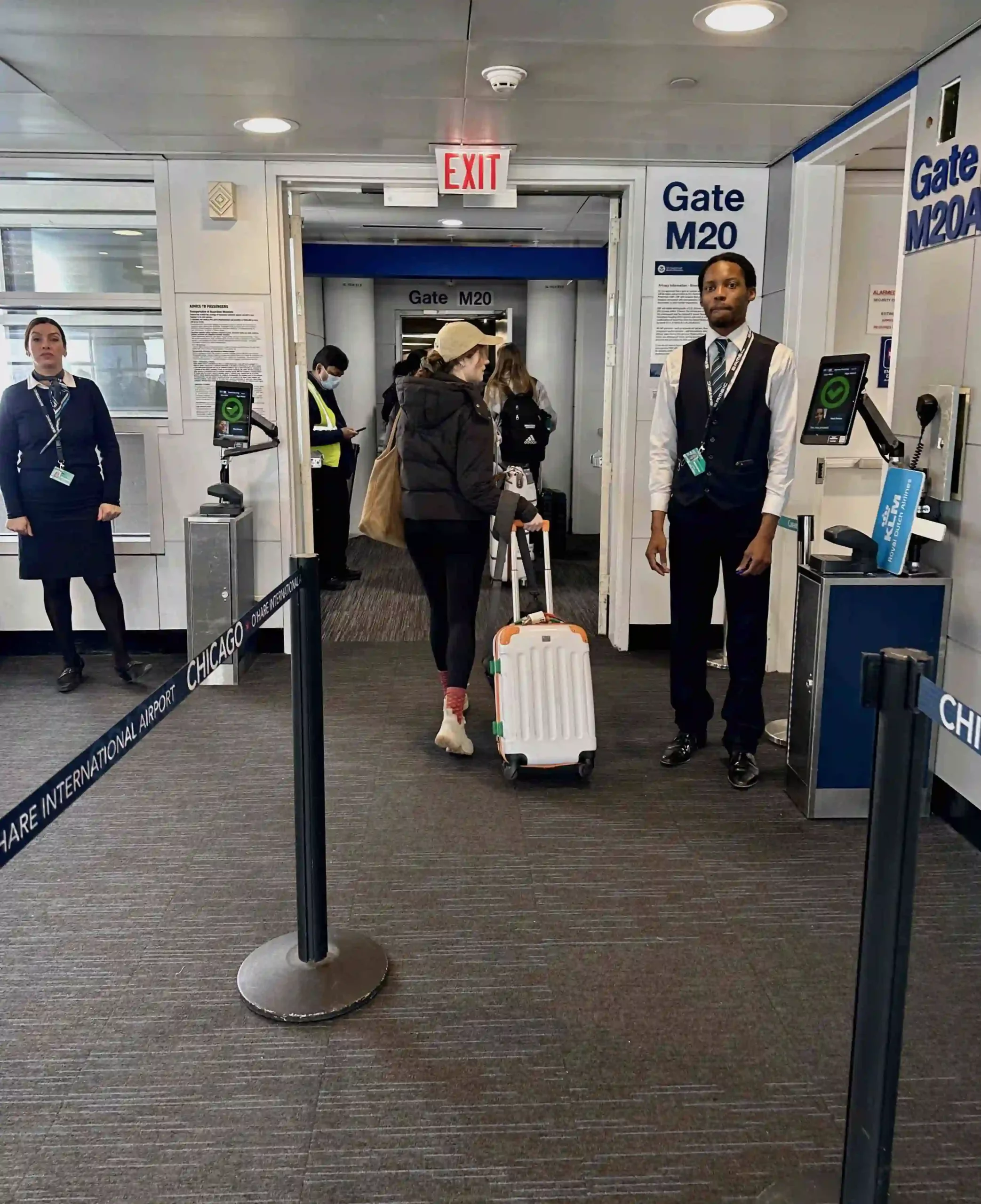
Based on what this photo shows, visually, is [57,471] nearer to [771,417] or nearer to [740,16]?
[771,417]

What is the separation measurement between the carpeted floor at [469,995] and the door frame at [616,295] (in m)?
1.74

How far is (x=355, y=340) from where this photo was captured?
8.93m

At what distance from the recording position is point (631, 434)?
5.07 metres

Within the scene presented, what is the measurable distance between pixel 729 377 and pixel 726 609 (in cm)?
81

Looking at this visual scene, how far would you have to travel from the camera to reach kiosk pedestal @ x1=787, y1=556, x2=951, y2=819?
3.11 meters

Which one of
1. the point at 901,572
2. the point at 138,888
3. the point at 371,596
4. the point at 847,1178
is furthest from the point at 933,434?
the point at 371,596

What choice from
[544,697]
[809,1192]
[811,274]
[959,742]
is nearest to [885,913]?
[809,1192]

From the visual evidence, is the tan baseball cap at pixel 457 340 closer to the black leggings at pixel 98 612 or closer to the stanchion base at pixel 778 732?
the stanchion base at pixel 778 732

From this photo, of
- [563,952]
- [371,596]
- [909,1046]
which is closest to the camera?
[909,1046]

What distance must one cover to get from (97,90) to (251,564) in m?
2.23

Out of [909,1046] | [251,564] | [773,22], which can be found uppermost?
[773,22]

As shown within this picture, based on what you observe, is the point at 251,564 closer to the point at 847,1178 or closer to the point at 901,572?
the point at 901,572

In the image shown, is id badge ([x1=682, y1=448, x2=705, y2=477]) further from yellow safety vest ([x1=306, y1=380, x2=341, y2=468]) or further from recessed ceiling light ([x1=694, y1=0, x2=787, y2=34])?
yellow safety vest ([x1=306, y1=380, x2=341, y2=468])

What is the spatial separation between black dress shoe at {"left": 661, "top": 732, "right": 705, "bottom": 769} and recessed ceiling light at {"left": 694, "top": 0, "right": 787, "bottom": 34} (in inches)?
91.9
